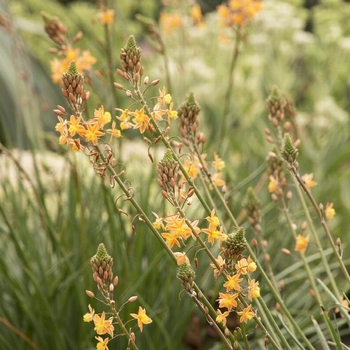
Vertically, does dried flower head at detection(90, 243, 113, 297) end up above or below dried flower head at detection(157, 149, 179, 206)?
below

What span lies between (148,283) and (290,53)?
3.02 metres

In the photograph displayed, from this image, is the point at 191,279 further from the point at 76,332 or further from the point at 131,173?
the point at 131,173

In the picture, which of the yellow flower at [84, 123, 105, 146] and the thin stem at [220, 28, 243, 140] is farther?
the thin stem at [220, 28, 243, 140]

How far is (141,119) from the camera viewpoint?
1.14 metres

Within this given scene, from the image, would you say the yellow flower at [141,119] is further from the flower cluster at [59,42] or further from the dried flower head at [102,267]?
the flower cluster at [59,42]

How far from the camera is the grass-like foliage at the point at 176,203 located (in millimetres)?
1126

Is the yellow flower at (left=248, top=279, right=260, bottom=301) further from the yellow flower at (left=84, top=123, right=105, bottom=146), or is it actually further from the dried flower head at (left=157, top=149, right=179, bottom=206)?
the yellow flower at (left=84, top=123, right=105, bottom=146)

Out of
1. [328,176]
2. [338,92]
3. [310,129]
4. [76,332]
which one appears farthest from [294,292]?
[338,92]

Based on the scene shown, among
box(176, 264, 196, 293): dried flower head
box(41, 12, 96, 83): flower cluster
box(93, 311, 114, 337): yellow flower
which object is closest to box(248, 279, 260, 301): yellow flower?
box(176, 264, 196, 293): dried flower head

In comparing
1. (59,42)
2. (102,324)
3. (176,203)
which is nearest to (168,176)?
(176,203)

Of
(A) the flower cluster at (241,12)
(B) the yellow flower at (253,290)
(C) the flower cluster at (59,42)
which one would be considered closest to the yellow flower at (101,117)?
(B) the yellow flower at (253,290)

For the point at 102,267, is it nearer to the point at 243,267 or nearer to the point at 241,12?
the point at 243,267

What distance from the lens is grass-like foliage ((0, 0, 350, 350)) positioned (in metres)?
1.13

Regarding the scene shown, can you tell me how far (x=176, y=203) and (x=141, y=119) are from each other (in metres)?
0.17
